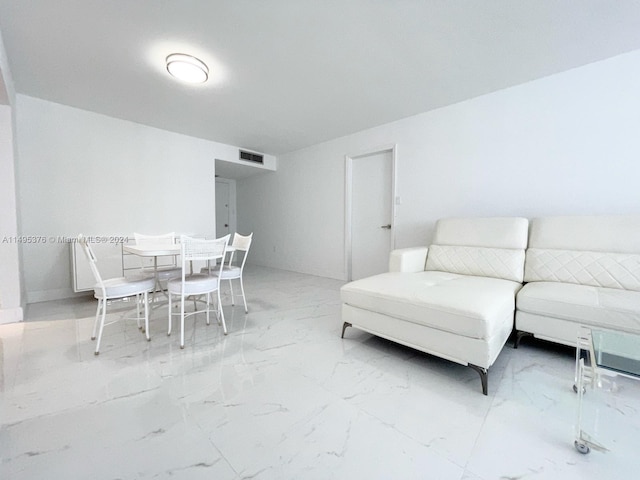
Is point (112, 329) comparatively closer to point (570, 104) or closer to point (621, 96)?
point (570, 104)

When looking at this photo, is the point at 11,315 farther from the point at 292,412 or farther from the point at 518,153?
the point at 518,153

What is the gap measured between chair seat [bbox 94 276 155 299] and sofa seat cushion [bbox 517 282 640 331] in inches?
110

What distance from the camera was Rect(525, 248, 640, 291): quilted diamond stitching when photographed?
183cm

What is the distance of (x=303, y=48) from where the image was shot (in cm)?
211

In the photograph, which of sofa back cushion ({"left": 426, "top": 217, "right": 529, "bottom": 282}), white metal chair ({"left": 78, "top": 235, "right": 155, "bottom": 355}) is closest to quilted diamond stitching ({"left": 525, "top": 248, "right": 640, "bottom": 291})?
sofa back cushion ({"left": 426, "top": 217, "right": 529, "bottom": 282})

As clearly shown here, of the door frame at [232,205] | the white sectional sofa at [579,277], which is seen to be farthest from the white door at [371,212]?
the door frame at [232,205]

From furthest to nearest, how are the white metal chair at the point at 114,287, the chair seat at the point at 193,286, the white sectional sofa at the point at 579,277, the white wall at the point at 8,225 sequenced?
the white wall at the point at 8,225 → the chair seat at the point at 193,286 → the white metal chair at the point at 114,287 → the white sectional sofa at the point at 579,277

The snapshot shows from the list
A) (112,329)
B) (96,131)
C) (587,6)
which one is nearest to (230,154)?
(96,131)

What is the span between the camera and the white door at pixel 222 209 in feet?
21.1

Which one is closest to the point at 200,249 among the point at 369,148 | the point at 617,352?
the point at 617,352

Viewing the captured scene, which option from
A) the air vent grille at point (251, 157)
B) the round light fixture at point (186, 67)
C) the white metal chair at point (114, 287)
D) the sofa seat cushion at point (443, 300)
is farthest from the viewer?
the air vent grille at point (251, 157)

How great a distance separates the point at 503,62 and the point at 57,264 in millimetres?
5267

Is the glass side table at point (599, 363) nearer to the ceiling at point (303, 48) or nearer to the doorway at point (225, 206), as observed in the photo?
the ceiling at point (303, 48)

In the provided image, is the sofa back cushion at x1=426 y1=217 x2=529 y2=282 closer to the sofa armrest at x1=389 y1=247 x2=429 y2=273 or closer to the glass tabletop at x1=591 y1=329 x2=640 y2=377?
the sofa armrest at x1=389 y1=247 x2=429 y2=273
